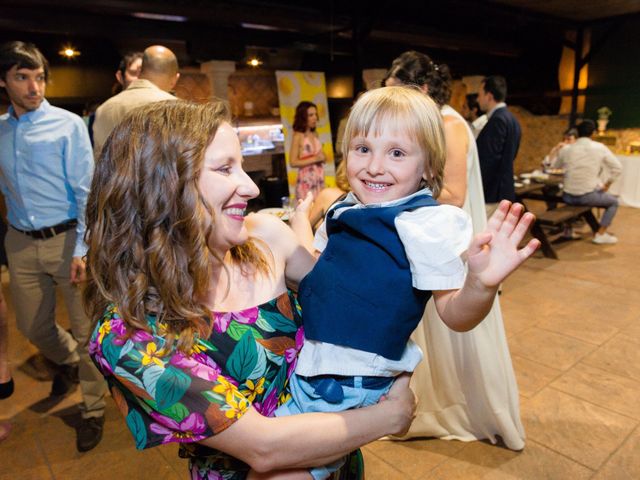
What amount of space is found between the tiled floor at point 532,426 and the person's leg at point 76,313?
0.21 metres

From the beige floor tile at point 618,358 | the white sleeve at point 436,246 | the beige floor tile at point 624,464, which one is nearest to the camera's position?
the white sleeve at point 436,246

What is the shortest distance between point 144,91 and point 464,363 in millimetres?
2233

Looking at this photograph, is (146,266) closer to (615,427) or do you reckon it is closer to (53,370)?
(615,427)

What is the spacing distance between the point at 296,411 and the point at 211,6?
6.21 m

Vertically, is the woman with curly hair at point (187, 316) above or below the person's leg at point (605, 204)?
above

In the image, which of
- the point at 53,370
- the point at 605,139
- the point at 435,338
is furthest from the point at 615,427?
the point at 605,139

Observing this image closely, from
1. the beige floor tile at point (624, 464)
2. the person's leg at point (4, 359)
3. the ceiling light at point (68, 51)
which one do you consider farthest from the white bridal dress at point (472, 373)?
the ceiling light at point (68, 51)

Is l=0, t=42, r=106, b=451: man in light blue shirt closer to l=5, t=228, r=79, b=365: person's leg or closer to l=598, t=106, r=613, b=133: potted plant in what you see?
l=5, t=228, r=79, b=365: person's leg

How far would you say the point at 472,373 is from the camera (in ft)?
7.10

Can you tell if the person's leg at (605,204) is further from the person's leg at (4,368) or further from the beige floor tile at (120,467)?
the person's leg at (4,368)

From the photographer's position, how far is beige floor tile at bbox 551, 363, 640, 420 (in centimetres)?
260

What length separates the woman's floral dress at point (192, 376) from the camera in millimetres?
807

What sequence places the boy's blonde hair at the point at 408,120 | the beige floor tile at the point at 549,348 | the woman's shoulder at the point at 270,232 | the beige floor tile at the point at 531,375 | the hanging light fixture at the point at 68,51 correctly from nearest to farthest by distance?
the boy's blonde hair at the point at 408,120 → the woman's shoulder at the point at 270,232 → the beige floor tile at the point at 531,375 → the beige floor tile at the point at 549,348 → the hanging light fixture at the point at 68,51

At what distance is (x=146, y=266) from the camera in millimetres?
893
